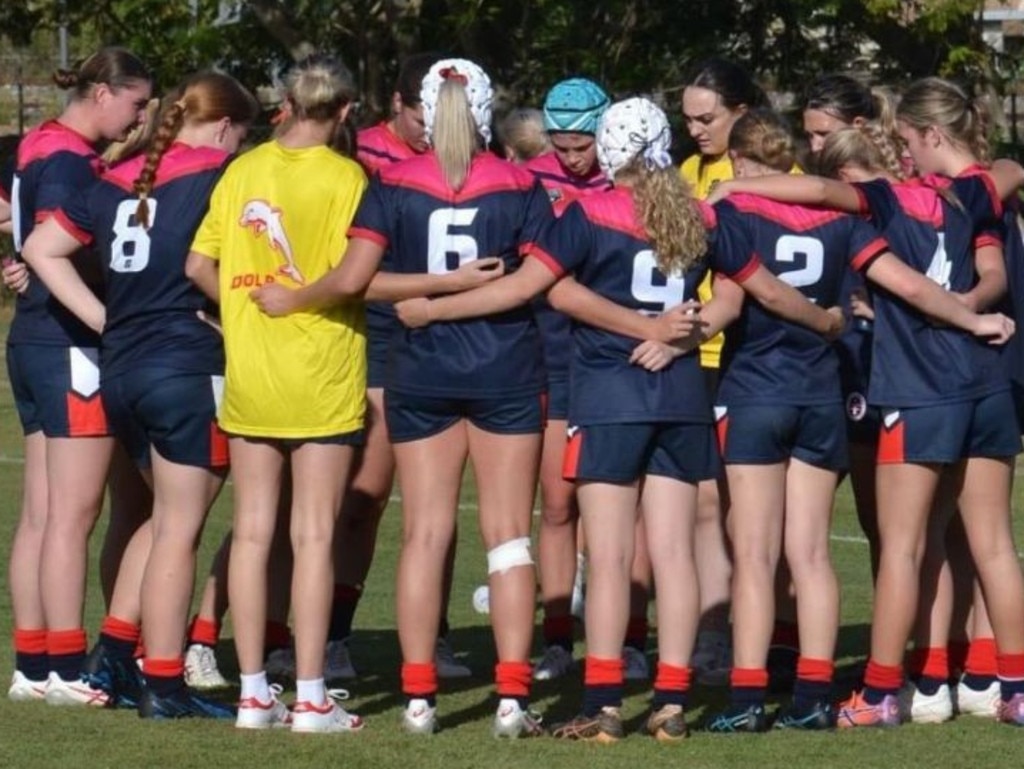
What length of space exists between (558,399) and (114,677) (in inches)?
72.3

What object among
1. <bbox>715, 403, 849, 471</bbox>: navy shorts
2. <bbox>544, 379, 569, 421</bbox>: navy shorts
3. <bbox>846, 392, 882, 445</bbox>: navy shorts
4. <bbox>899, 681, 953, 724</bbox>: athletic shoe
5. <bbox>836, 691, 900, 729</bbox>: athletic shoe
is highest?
<bbox>715, 403, 849, 471</bbox>: navy shorts

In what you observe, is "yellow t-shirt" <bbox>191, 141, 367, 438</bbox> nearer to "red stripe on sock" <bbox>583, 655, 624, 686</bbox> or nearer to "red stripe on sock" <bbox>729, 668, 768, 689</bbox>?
"red stripe on sock" <bbox>583, 655, 624, 686</bbox>

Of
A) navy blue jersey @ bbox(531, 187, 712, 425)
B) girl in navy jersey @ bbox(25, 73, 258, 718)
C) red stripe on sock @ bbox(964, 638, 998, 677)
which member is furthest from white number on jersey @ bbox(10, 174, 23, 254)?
red stripe on sock @ bbox(964, 638, 998, 677)

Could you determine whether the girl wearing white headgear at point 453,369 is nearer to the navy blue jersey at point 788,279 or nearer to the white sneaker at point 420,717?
the white sneaker at point 420,717

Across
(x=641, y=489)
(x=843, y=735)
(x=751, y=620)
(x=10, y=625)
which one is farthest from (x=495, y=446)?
(x=10, y=625)

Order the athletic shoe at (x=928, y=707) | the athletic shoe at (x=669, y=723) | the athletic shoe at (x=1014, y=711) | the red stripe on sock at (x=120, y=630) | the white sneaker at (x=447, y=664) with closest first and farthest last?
the athletic shoe at (x=669, y=723) < the athletic shoe at (x=1014, y=711) < the athletic shoe at (x=928, y=707) < the red stripe on sock at (x=120, y=630) < the white sneaker at (x=447, y=664)

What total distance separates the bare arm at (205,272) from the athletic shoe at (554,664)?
2044mm

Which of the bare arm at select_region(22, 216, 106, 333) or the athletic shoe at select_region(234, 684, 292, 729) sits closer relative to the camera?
the athletic shoe at select_region(234, 684, 292, 729)

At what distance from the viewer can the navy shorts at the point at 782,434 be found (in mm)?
6734

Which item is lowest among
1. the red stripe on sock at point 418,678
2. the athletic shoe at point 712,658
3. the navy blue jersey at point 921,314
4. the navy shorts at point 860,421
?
the athletic shoe at point 712,658

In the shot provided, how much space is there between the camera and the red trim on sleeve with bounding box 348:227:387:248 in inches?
257

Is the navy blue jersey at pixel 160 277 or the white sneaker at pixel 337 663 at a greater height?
the navy blue jersey at pixel 160 277

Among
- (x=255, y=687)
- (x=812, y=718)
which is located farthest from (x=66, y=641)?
(x=812, y=718)

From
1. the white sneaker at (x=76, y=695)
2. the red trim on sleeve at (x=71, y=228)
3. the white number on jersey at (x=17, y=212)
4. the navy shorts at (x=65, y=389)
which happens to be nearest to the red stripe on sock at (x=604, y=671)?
the white sneaker at (x=76, y=695)
